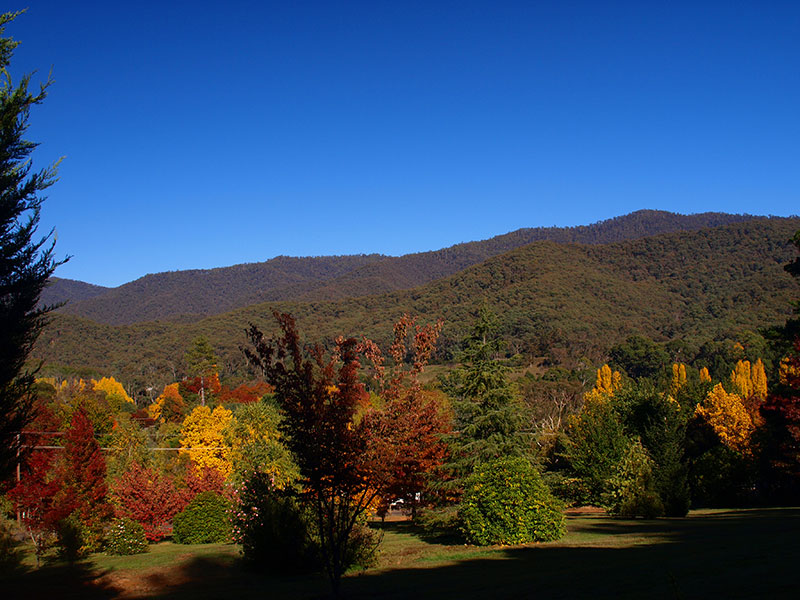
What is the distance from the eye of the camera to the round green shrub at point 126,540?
24406mm

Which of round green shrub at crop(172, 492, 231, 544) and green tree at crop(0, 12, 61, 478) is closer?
green tree at crop(0, 12, 61, 478)

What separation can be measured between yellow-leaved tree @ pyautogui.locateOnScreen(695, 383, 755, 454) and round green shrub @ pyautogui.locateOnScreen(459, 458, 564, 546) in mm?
30487

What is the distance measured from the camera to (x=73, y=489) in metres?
25.4

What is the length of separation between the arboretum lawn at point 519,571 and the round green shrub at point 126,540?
1.67m

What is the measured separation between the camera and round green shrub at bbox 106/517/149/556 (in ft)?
80.1

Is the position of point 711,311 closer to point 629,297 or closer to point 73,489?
point 629,297

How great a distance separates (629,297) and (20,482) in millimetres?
159796

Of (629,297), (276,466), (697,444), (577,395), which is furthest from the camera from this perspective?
(629,297)

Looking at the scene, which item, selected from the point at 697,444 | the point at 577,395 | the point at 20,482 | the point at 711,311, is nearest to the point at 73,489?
the point at 20,482

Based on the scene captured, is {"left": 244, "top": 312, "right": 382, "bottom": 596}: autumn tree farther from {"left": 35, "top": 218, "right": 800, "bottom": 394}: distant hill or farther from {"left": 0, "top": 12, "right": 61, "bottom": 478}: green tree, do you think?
{"left": 35, "top": 218, "right": 800, "bottom": 394}: distant hill

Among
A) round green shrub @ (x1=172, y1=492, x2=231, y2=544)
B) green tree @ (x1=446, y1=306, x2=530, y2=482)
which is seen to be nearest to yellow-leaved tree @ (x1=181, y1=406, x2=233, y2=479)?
round green shrub @ (x1=172, y1=492, x2=231, y2=544)

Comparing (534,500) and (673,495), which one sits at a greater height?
(534,500)

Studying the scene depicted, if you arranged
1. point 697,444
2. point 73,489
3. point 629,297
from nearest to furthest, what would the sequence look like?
1. point 73,489
2. point 697,444
3. point 629,297

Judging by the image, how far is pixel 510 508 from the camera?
1828cm
